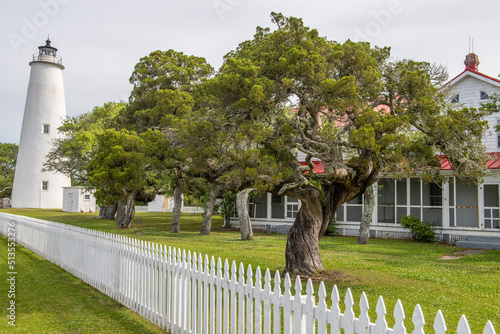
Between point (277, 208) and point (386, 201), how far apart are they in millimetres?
6269

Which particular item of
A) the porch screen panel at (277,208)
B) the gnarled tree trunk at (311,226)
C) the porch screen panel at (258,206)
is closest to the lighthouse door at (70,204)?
the porch screen panel at (258,206)

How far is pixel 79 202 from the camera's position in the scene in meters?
42.9

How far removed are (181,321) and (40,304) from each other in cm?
352

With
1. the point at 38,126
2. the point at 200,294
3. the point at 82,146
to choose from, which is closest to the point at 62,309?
A: the point at 200,294

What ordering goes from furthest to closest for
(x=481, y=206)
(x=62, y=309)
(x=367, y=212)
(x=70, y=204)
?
(x=70, y=204)
(x=481, y=206)
(x=367, y=212)
(x=62, y=309)

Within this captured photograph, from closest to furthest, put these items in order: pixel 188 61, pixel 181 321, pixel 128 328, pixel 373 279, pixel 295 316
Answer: pixel 295 316, pixel 181 321, pixel 128 328, pixel 373 279, pixel 188 61

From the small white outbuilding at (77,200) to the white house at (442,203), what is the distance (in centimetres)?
2349

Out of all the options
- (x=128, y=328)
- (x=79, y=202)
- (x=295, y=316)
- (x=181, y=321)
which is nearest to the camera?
(x=295, y=316)

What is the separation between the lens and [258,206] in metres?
25.6

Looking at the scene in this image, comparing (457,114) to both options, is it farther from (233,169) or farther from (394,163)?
(233,169)

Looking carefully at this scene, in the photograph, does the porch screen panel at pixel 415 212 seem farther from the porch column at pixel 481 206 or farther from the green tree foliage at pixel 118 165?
the green tree foliage at pixel 118 165

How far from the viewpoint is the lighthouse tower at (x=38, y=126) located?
147 feet

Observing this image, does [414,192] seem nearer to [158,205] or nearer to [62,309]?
[62,309]

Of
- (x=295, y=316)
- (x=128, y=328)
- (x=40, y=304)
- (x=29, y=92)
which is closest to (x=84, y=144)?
(x=29, y=92)
